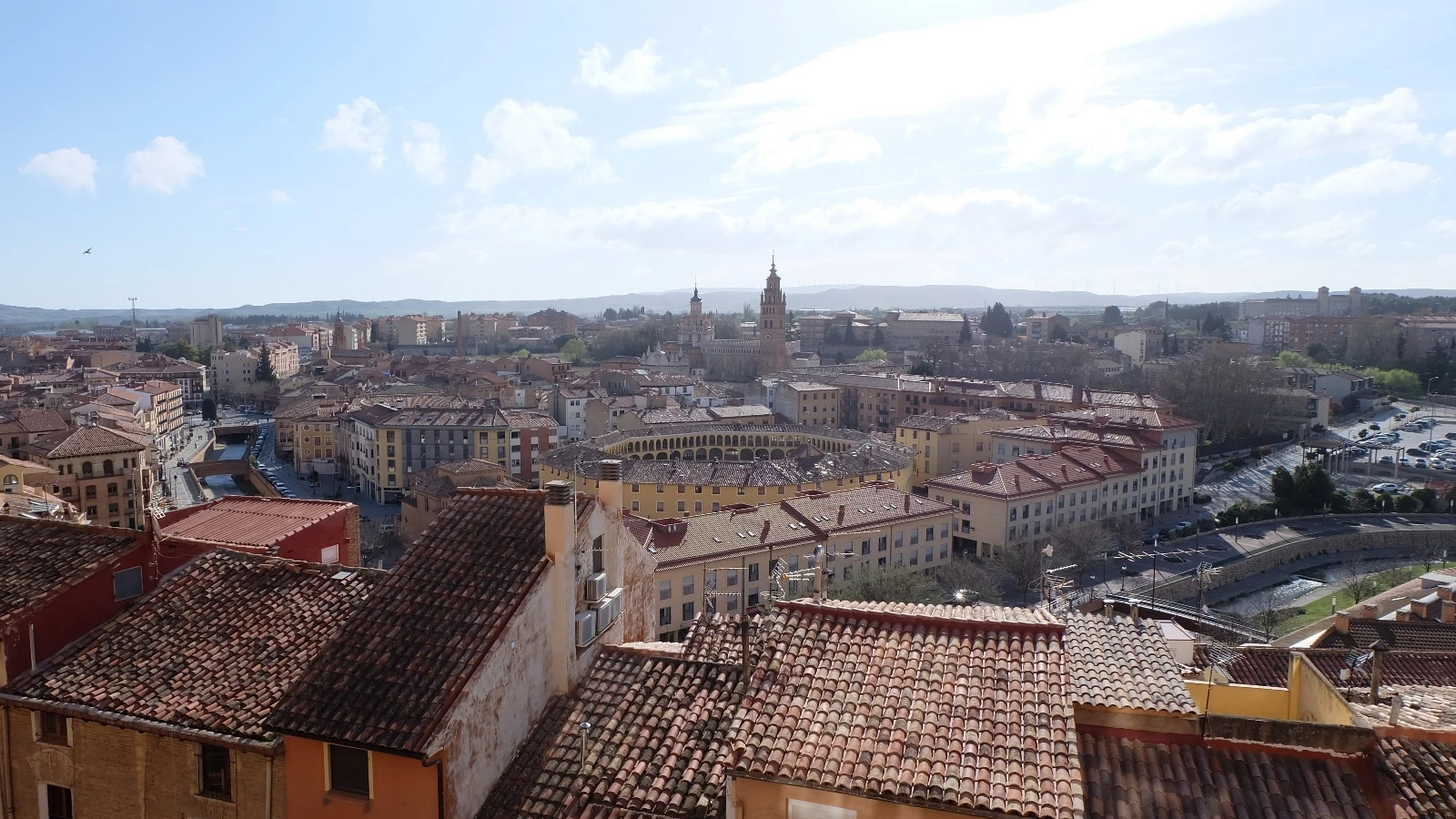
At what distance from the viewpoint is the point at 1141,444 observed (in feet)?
151

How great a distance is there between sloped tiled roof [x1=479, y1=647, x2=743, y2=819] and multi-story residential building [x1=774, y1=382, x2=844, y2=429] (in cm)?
6147

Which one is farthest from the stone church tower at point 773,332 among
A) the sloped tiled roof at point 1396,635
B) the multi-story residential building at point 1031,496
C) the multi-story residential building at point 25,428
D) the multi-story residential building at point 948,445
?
the sloped tiled roof at point 1396,635

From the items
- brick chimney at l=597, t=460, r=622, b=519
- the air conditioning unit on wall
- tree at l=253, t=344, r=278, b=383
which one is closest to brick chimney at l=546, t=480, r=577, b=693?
the air conditioning unit on wall

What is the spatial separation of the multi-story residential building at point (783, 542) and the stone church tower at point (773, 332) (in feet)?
192

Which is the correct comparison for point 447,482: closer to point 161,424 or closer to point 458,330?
point 161,424

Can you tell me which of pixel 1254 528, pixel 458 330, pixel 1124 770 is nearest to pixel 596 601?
pixel 1124 770

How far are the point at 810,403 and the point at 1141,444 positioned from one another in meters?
27.7

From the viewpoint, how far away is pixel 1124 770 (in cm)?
600

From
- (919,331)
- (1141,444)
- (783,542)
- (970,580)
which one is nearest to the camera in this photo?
(783,542)

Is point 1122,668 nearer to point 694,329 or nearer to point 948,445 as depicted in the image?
point 948,445

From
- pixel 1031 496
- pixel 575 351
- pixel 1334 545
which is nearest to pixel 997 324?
pixel 575 351

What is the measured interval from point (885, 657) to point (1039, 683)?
993mm

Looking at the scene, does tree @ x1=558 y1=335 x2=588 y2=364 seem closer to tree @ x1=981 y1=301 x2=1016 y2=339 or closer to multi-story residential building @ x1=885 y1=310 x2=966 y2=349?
multi-story residential building @ x1=885 y1=310 x2=966 y2=349

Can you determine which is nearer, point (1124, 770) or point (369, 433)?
point (1124, 770)
